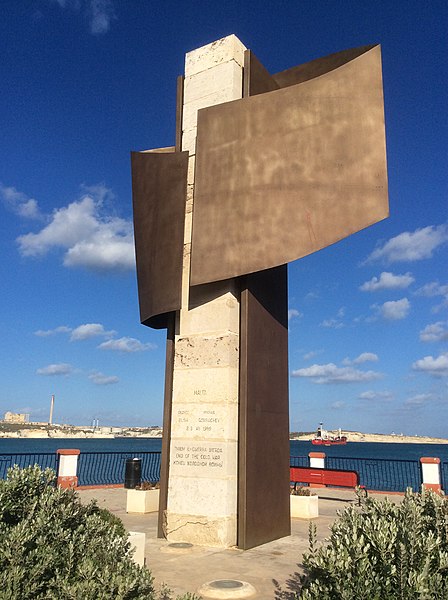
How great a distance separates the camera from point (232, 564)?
8.02 metres

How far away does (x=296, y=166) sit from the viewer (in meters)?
9.95

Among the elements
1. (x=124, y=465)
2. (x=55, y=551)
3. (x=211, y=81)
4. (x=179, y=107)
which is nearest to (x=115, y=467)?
(x=124, y=465)

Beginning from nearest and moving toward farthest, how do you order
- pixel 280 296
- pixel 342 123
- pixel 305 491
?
1. pixel 342 123
2. pixel 280 296
3. pixel 305 491

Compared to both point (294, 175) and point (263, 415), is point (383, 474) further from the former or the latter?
point (294, 175)

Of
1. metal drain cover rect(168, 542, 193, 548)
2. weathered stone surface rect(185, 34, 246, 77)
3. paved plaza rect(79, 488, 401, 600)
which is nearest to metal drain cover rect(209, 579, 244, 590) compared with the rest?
paved plaza rect(79, 488, 401, 600)

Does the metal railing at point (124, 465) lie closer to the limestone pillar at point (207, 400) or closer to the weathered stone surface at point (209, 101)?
the limestone pillar at point (207, 400)

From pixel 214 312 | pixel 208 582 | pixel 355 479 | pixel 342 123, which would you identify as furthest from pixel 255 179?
pixel 355 479

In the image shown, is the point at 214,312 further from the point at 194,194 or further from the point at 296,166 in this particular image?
the point at 296,166

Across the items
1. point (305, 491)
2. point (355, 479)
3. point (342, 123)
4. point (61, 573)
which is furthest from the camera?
point (355, 479)

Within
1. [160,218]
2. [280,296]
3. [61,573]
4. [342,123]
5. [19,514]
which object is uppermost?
[342,123]

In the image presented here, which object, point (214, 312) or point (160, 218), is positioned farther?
point (160, 218)

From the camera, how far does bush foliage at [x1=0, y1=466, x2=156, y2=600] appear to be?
3.85 meters

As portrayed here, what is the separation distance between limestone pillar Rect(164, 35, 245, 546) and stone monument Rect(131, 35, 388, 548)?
2 cm

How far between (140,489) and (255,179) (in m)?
8.25
